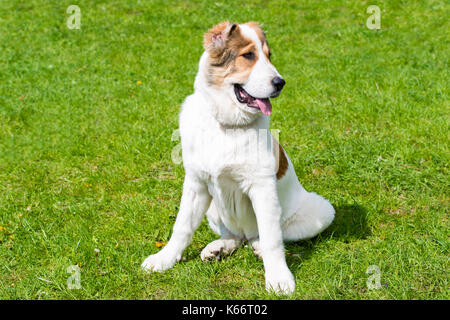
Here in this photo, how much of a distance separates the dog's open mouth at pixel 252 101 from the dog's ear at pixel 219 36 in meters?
0.26

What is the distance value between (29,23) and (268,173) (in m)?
7.64

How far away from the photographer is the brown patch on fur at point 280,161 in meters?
3.28

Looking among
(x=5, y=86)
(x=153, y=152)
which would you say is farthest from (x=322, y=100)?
(x=5, y=86)

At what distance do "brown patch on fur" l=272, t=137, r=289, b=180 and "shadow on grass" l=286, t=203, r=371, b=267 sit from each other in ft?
2.14

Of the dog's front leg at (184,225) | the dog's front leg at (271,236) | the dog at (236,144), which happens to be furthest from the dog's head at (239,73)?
the dog's front leg at (184,225)

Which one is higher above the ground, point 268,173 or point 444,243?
point 268,173

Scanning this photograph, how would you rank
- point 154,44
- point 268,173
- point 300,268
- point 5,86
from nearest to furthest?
1. point 268,173
2. point 300,268
3. point 5,86
4. point 154,44

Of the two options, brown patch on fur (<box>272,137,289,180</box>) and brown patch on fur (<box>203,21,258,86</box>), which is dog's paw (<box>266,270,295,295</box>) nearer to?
brown patch on fur (<box>272,137,289,180</box>)

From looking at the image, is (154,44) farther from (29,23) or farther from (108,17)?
(29,23)

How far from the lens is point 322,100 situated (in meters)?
6.21

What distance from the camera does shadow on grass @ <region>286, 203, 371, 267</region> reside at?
365 cm

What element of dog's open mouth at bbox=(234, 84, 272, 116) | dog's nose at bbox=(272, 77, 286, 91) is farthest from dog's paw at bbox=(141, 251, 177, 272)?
dog's nose at bbox=(272, 77, 286, 91)

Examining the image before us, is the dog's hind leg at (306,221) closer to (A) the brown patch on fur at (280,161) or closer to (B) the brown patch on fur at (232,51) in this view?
(A) the brown patch on fur at (280,161)

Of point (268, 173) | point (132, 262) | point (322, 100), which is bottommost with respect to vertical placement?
point (132, 262)
